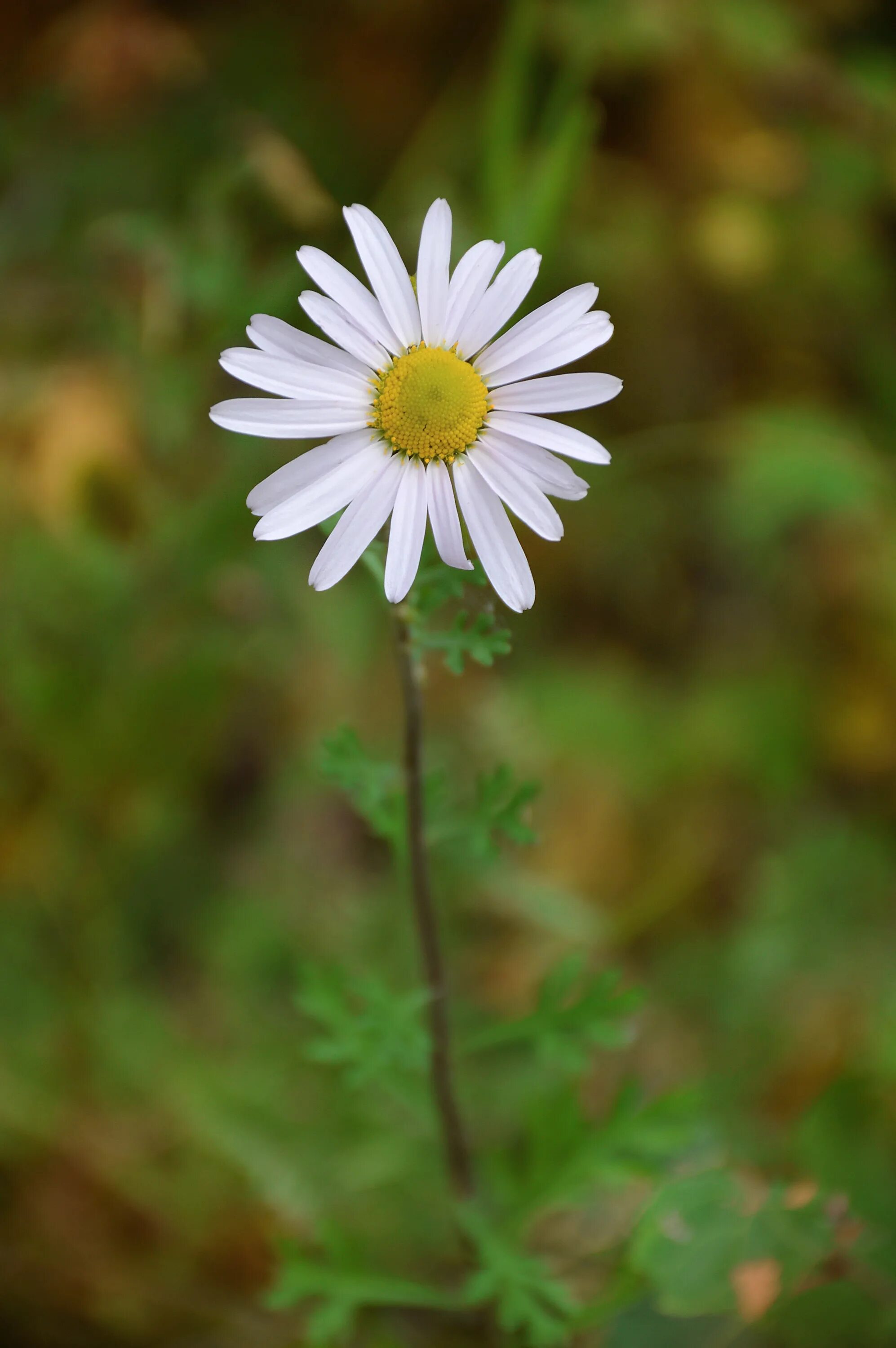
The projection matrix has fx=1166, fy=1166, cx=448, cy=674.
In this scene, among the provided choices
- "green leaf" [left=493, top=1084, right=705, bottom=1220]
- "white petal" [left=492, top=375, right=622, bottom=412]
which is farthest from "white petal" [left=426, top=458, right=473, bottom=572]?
"green leaf" [left=493, top=1084, right=705, bottom=1220]

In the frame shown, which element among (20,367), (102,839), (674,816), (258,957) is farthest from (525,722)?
(20,367)

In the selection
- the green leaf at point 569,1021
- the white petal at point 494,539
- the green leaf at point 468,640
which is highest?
the white petal at point 494,539

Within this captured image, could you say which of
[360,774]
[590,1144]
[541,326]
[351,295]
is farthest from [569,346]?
[590,1144]

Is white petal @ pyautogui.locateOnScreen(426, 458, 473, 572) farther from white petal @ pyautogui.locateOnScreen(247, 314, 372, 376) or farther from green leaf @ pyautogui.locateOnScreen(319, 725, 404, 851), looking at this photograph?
green leaf @ pyautogui.locateOnScreen(319, 725, 404, 851)

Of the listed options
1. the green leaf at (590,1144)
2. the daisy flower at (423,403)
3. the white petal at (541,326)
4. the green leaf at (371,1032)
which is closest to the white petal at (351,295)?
the daisy flower at (423,403)

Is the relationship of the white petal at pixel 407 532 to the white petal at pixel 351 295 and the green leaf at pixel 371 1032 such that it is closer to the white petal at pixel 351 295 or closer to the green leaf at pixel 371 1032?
the white petal at pixel 351 295

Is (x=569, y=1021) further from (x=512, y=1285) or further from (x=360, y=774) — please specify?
(x=360, y=774)

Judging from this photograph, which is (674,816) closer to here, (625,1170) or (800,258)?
(625,1170)
